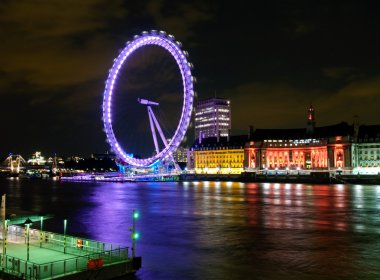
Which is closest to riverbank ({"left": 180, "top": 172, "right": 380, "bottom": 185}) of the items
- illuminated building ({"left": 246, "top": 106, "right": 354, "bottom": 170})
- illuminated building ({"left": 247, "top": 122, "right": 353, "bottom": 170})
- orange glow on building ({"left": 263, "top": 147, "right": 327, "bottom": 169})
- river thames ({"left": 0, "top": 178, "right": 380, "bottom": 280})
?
illuminated building ({"left": 247, "top": 122, "right": 353, "bottom": 170})

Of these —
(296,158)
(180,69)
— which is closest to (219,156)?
(296,158)

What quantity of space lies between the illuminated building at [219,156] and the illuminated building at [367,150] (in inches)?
1489

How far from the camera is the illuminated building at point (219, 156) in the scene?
158 meters

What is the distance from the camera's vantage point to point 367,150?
130250 millimetres

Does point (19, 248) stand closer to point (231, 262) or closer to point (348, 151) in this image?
point (231, 262)

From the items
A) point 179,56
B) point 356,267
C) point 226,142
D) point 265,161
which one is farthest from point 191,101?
point 226,142

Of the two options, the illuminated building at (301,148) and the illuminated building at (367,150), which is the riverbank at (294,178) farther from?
the illuminated building at (367,150)

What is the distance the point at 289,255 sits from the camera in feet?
78.2

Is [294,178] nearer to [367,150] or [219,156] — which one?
[367,150]

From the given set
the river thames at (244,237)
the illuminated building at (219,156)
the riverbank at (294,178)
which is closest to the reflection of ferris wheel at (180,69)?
the river thames at (244,237)

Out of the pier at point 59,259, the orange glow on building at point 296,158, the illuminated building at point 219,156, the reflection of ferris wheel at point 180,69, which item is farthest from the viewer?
the illuminated building at point 219,156

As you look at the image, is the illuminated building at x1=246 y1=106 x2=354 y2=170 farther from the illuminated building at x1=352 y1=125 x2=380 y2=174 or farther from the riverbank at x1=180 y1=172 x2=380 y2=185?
the riverbank at x1=180 y1=172 x2=380 y2=185

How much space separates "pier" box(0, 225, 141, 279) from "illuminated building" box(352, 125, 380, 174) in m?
116

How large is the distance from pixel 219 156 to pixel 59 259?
146 meters
